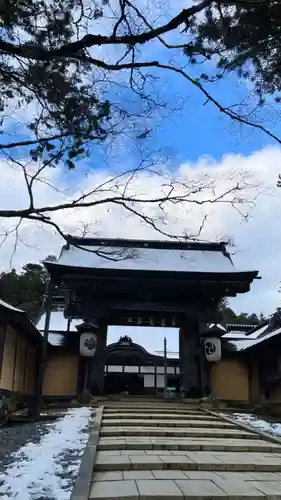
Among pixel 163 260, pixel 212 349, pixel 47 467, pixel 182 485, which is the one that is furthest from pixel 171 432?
pixel 163 260

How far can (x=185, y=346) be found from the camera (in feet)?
44.8

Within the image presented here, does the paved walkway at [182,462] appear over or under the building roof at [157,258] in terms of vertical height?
under

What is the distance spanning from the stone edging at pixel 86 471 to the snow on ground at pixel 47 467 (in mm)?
78

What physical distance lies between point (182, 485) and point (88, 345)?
844 centimetres

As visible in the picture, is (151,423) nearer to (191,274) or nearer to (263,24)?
(191,274)

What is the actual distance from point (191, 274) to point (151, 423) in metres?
5.18

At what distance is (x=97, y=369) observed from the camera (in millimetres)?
13070

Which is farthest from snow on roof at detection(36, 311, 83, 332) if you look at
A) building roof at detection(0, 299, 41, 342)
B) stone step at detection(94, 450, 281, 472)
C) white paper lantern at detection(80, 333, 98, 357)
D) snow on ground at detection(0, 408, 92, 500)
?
stone step at detection(94, 450, 281, 472)

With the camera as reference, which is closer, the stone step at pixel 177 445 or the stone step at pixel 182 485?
the stone step at pixel 182 485

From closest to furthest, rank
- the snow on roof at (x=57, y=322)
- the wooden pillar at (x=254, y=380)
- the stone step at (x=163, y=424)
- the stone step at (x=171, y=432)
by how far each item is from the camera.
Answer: the stone step at (x=171, y=432), the stone step at (x=163, y=424), the wooden pillar at (x=254, y=380), the snow on roof at (x=57, y=322)

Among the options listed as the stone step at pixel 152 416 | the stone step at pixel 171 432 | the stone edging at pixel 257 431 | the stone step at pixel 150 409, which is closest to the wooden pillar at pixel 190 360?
the stone step at pixel 150 409

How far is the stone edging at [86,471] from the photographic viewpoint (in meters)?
3.92

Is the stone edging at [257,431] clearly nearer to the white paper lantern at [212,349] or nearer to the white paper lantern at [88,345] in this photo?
the white paper lantern at [212,349]

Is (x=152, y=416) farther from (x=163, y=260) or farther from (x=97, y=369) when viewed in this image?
(x=163, y=260)
